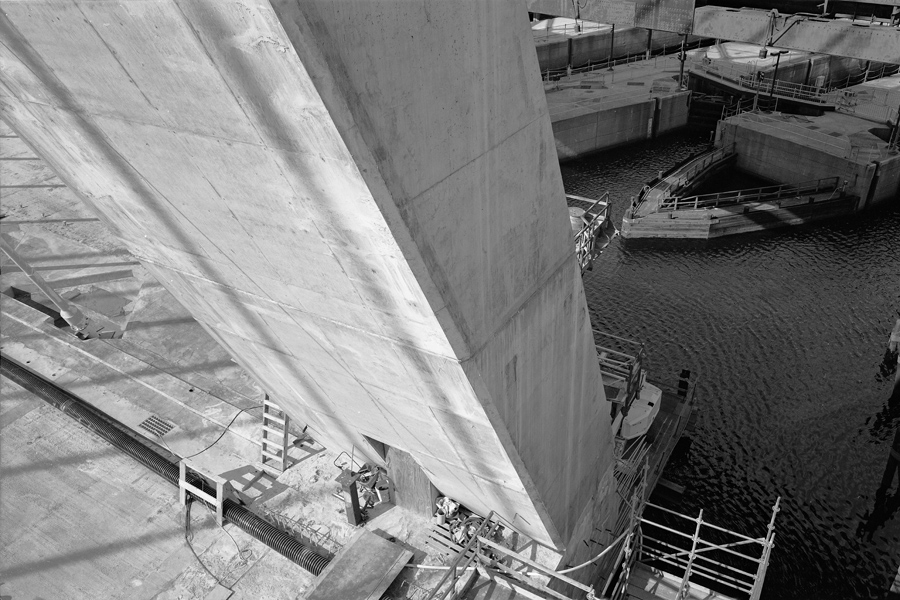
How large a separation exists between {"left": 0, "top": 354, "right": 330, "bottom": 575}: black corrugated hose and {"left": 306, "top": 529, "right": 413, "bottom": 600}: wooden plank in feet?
2.85

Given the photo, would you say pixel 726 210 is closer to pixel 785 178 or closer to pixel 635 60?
pixel 785 178

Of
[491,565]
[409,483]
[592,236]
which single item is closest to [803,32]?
[592,236]

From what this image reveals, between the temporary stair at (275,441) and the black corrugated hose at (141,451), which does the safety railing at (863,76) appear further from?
the black corrugated hose at (141,451)

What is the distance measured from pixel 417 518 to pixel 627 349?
1507 cm

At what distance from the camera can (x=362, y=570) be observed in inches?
472

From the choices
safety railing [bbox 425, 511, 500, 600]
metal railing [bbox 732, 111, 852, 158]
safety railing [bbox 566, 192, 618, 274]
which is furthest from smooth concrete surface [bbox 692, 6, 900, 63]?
safety railing [bbox 425, 511, 500, 600]

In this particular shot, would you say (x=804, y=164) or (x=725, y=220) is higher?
(x=804, y=164)

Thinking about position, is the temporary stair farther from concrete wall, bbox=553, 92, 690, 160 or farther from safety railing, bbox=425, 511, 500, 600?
concrete wall, bbox=553, 92, 690, 160

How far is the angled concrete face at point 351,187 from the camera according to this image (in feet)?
17.3

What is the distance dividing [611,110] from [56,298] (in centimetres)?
3346

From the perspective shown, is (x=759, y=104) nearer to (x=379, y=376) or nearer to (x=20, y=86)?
(x=379, y=376)

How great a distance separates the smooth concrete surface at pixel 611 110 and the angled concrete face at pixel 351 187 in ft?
105

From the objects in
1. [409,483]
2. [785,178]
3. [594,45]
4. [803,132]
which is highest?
[409,483]

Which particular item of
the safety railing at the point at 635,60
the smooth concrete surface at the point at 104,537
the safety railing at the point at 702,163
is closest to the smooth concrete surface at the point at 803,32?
the safety railing at the point at 702,163
